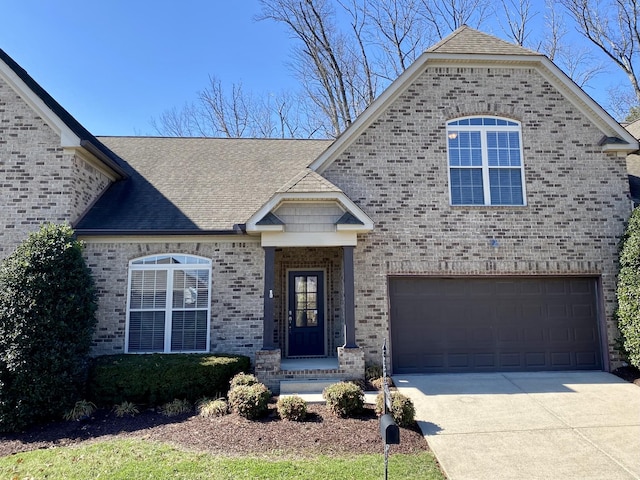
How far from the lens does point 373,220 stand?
9641mm

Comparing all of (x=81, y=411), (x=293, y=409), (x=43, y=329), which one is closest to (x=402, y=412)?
(x=293, y=409)

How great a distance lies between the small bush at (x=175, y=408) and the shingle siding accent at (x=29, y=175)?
4629 mm

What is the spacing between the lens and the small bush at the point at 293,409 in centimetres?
657

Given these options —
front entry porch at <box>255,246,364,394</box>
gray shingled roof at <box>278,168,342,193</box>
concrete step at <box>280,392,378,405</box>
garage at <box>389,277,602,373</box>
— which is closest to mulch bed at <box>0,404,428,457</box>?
concrete step at <box>280,392,378,405</box>

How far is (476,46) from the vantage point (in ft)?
33.9

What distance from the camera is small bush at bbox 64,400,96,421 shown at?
7176mm

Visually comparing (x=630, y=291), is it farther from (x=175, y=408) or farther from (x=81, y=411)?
(x=81, y=411)

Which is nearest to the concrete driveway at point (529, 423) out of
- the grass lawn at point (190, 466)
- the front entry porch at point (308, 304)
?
the grass lawn at point (190, 466)

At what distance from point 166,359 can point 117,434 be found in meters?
1.77

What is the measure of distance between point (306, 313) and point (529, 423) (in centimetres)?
572

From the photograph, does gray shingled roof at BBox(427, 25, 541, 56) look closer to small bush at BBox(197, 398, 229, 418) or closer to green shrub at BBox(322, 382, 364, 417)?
green shrub at BBox(322, 382, 364, 417)

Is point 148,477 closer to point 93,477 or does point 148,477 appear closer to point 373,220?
point 93,477

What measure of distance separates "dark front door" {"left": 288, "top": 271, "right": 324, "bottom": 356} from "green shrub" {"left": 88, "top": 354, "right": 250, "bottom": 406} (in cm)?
295

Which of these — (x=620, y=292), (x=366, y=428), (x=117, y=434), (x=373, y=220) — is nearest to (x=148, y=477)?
(x=117, y=434)
